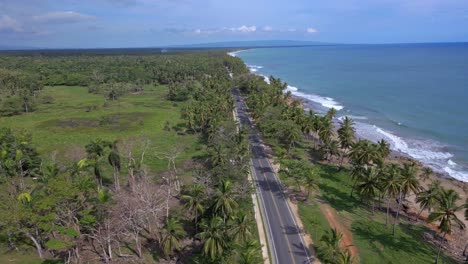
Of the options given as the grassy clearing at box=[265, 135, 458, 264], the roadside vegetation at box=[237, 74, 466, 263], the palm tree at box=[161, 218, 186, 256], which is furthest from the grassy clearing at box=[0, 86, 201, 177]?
the grassy clearing at box=[265, 135, 458, 264]

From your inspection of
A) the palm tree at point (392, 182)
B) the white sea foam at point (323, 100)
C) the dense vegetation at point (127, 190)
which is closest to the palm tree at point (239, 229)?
the dense vegetation at point (127, 190)

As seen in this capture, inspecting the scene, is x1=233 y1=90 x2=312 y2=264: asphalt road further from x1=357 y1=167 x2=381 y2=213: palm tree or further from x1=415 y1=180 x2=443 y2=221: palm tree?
x1=415 y1=180 x2=443 y2=221: palm tree

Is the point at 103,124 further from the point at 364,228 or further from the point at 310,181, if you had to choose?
the point at 364,228

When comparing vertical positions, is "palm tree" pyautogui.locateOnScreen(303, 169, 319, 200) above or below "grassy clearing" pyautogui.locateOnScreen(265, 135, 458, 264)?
above

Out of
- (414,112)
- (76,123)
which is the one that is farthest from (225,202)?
(414,112)

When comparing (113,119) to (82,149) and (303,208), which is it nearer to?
(82,149)

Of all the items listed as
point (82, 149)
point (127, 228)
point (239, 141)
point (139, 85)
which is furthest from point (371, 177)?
point (139, 85)
